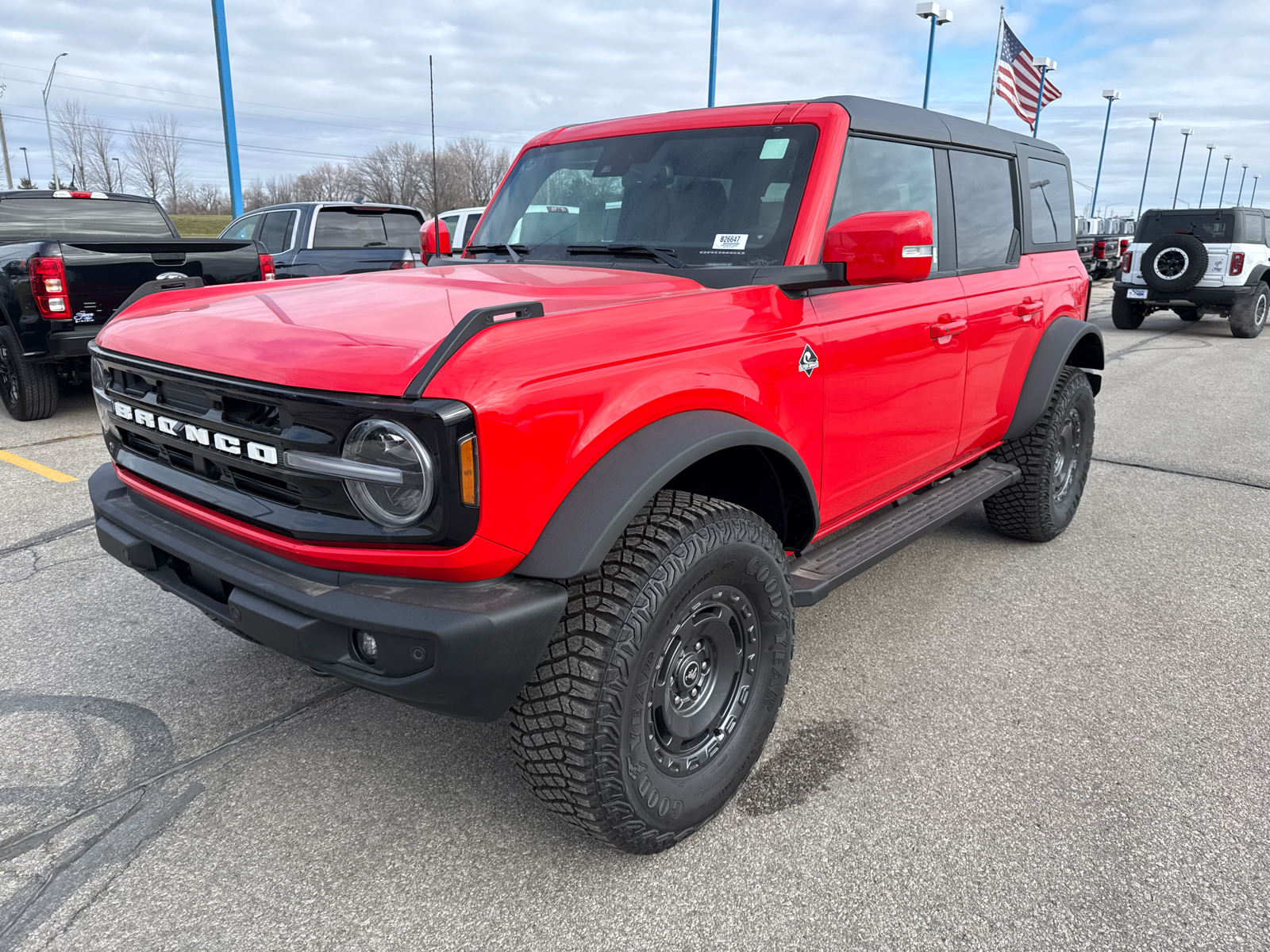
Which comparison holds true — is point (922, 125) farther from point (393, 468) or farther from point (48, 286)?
point (48, 286)

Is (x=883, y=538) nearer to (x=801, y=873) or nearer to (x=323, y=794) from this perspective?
(x=801, y=873)

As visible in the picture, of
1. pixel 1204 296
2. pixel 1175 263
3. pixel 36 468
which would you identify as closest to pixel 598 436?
pixel 36 468

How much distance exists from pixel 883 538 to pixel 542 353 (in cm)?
168

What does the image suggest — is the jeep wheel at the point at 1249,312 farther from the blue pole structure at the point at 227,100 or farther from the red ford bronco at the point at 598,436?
the blue pole structure at the point at 227,100

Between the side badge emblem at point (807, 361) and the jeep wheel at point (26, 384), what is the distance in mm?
6472

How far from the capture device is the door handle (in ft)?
10.6

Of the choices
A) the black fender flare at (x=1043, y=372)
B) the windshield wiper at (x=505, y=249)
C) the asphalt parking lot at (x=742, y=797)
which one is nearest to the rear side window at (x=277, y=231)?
the asphalt parking lot at (x=742, y=797)

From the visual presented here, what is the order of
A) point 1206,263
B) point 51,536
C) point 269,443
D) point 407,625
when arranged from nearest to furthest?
1. point 407,625
2. point 269,443
3. point 51,536
4. point 1206,263

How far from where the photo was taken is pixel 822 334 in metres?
2.68

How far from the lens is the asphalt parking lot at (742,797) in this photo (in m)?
2.05

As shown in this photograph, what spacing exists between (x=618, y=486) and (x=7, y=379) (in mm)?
7122

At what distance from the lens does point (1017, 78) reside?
68.5ft

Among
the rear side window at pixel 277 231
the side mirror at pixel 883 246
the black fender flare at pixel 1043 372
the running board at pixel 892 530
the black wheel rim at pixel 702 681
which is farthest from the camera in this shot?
the rear side window at pixel 277 231

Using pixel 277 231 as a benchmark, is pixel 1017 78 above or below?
above
